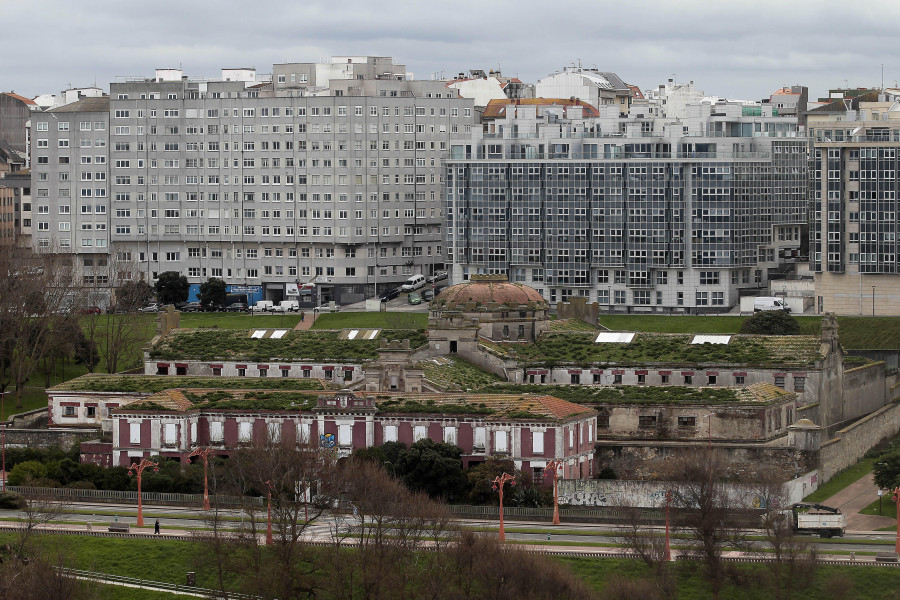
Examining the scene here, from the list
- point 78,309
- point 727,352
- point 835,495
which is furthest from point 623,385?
point 78,309

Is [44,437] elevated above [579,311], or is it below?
below

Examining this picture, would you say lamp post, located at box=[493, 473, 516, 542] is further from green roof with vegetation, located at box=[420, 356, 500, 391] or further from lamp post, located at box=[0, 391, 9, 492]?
lamp post, located at box=[0, 391, 9, 492]

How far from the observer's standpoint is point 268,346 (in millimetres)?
156500

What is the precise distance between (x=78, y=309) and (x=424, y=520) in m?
72.3

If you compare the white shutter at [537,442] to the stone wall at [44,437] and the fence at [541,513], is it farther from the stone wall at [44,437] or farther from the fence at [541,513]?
the stone wall at [44,437]

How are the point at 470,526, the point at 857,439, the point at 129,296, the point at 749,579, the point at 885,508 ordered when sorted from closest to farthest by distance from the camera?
the point at 749,579 → the point at 470,526 → the point at 885,508 → the point at 857,439 → the point at 129,296

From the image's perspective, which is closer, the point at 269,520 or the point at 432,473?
the point at 269,520

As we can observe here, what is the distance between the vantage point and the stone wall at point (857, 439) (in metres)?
133

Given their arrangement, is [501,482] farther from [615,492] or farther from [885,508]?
[885,508]

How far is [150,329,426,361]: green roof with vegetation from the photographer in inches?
6024

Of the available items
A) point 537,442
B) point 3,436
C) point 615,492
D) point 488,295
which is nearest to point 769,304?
point 488,295

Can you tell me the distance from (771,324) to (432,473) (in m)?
60.7

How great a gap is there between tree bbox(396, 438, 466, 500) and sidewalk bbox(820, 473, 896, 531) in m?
22.9

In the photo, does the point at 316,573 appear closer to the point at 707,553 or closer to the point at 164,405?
the point at 707,553
